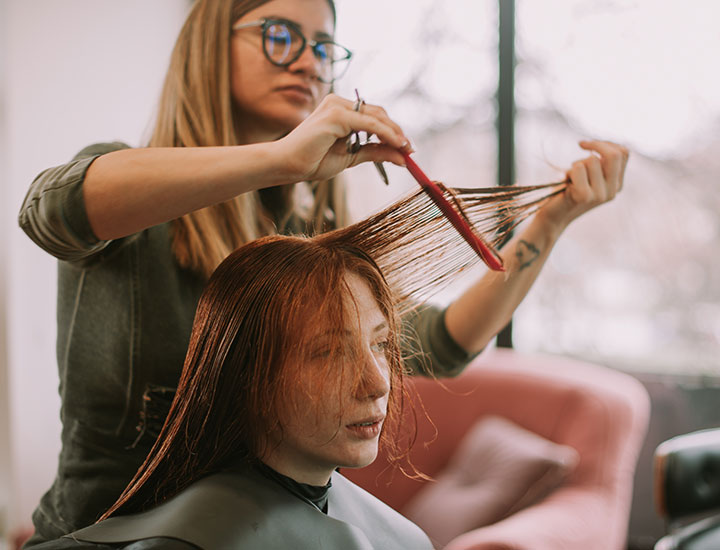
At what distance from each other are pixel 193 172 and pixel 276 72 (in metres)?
0.27

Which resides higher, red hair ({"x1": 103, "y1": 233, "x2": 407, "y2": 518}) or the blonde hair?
the blonde hair

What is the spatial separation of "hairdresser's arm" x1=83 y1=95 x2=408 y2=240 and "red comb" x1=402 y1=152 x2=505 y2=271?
0.29ft

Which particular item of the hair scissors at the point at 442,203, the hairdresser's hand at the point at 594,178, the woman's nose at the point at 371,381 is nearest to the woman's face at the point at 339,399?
the woman's nose at the point at 371,381

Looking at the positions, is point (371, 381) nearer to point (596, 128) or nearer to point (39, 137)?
point (39, 137)

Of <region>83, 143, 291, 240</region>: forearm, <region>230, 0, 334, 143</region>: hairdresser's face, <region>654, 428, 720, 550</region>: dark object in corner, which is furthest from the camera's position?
<region>654, 428, 720, 550</region>: dark object in corner

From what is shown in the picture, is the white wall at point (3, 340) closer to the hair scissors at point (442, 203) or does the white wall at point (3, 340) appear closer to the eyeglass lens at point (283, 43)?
the eyeglass lens at point (283, 43)

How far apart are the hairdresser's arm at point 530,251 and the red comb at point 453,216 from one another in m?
0.17

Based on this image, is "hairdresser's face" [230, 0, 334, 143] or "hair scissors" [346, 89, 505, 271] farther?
"hairdresser's face" [230, 0, 334, 143]

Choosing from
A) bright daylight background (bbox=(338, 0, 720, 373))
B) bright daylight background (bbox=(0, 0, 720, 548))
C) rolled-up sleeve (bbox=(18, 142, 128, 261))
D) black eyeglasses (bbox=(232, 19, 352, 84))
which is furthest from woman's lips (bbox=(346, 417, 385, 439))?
bright daylight background (bbox=(338, 0, 720, 373))

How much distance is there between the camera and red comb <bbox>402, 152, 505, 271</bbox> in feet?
2.47

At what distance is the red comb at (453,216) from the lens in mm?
751

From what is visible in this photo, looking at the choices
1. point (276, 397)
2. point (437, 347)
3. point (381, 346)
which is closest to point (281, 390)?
point (276, 397)

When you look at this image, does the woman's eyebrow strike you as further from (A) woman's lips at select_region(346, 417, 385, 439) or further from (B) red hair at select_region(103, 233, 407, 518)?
(A) woman's lips at select_region(346, 417, 385, 439)

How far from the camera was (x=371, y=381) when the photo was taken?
2.51 feet
